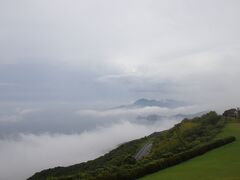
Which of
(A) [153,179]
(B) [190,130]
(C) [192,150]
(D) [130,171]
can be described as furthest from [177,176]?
(B) [190,130]

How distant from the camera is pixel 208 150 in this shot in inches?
2685

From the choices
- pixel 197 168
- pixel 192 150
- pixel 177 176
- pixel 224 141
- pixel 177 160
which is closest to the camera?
pixel 177 176

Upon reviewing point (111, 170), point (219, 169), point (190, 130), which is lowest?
point (219, 169)

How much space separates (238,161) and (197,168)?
685cm

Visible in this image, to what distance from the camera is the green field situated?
142ft

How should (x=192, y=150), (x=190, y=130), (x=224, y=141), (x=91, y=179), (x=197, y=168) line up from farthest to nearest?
(x=190, y=130), (x=224, y=141), (x=192, y=150), (x=197, y=168), (x=91, y=179)

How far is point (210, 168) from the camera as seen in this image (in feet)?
162

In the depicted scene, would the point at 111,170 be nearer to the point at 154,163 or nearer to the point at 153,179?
the point at 153,179

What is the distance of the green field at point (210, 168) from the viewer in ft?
142

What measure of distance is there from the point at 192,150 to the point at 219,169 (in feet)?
52.1

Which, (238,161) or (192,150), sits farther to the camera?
(192,150)

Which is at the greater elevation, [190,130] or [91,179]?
[190,130]

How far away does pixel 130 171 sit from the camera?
1890 inches

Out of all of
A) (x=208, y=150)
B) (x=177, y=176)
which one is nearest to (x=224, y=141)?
(x=208, y=150)
